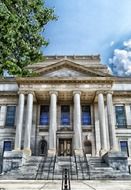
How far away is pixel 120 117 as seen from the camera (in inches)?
1185

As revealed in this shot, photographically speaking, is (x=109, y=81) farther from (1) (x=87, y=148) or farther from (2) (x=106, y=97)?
(1) (x=87, y=148)

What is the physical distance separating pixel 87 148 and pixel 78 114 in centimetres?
485

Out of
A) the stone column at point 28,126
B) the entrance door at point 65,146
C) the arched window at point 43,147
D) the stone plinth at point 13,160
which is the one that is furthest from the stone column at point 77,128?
the stone plinth at point 13,160

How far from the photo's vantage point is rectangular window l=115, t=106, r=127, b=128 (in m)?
29.6

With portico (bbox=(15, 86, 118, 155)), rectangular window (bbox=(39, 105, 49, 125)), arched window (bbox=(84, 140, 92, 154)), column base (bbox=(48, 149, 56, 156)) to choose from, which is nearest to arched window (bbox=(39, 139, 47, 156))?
portico (bbox=(15, 86, 118, 155))

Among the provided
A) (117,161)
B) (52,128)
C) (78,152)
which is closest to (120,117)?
(78,152)

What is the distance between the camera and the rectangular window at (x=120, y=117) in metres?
29.6

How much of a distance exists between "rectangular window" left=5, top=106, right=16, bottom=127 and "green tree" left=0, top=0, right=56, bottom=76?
17.0 meters

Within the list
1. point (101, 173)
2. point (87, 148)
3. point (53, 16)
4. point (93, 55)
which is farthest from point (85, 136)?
point (53, 16)

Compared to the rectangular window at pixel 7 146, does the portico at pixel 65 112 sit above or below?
above

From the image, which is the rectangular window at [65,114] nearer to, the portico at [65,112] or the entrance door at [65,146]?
the portico at [65,112]

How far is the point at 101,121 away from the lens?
26.3 meters

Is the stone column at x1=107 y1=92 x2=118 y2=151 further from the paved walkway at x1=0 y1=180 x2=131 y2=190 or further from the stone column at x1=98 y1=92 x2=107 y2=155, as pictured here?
the paved walkway at x1=0 y1=180 x2=131 y2=190

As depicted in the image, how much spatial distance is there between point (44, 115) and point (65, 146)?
A: 470 centimetres
